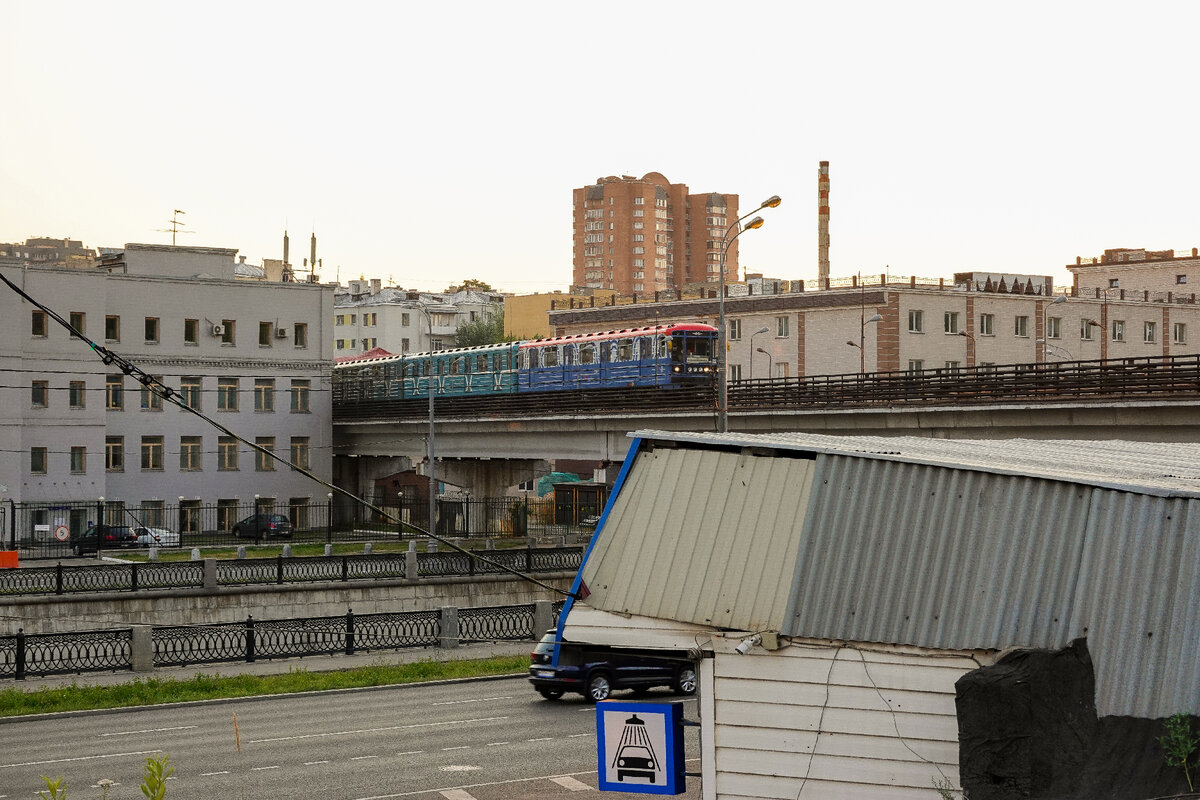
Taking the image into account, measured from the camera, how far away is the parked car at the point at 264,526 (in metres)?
61.4

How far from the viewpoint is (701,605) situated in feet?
34.8

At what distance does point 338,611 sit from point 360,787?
23045mm

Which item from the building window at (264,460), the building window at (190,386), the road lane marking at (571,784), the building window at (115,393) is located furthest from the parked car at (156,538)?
the road lane marking at (571,784)

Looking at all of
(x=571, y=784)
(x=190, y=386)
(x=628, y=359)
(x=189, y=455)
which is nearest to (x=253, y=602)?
(x=628, y=359)

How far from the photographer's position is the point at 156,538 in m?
56.9

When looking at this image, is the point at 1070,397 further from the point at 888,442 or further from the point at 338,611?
the point at 888,442

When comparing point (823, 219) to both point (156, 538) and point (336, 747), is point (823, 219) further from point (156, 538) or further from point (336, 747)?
point (336, 747)

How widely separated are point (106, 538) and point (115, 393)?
12002 millimetres

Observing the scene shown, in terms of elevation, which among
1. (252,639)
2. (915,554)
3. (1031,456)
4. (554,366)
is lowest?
(252,639)

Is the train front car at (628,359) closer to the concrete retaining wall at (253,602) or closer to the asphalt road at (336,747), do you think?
the concrete retaining wall at (253,602)

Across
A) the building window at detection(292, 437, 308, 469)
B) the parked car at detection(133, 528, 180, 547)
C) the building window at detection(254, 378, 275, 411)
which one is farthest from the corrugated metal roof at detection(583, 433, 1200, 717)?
the building window at detection(292, 437, 308, 469)

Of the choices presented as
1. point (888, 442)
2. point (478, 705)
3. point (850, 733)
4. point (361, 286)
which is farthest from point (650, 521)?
point (361, 286)

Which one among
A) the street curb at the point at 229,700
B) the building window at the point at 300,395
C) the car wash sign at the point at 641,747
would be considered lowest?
the street curb at the point at 229,700

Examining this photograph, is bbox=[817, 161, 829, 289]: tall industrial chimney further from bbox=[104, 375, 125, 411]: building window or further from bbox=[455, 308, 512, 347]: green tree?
bbox=[104, 375, 125, 411]: building window
